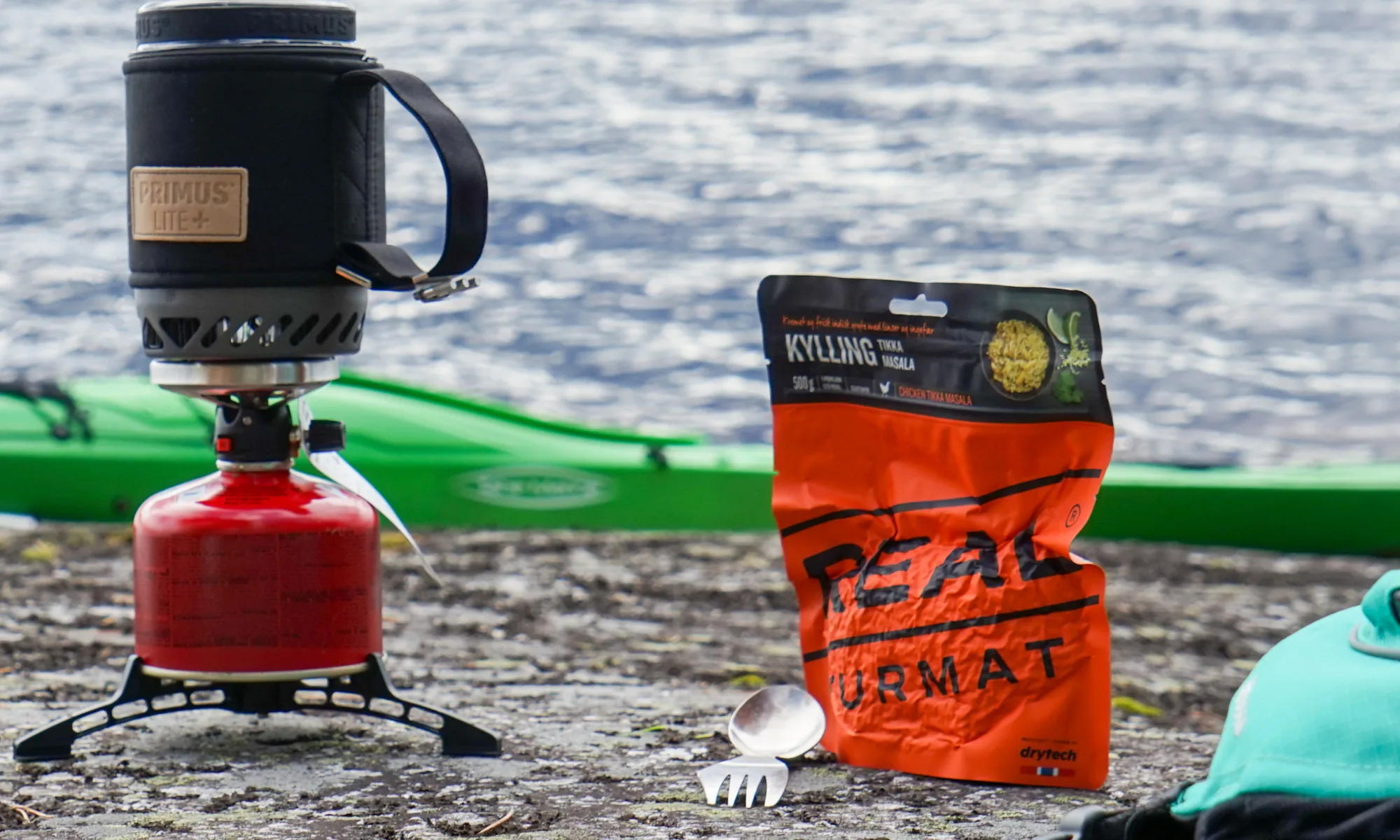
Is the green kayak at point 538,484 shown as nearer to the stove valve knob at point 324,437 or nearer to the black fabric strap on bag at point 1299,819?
the stove valve knob at point 324,437

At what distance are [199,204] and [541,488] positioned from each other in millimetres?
2439

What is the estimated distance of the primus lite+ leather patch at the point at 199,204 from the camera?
5.77 ft

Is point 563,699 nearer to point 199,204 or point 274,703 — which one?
point 274,703

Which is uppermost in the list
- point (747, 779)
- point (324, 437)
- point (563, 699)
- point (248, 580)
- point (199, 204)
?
point (199, 204)

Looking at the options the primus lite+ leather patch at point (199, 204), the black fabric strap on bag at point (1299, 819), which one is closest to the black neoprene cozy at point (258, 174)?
the primus lite+ leather patch at point (199, 204)

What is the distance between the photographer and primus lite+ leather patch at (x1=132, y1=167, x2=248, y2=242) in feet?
5.77

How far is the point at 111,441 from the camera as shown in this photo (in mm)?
4215

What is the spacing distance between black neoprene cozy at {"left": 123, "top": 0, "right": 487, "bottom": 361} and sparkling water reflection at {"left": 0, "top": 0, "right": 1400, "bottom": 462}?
15.1 ft

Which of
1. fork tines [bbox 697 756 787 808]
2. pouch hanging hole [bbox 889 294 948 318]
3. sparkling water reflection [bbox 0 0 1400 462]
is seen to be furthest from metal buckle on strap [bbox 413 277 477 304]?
sparkling water reflection [bbox 0 0 1400 462]

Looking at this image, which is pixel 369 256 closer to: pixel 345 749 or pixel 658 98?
pixel 345 749

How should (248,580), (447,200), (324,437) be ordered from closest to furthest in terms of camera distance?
1. (447,200)
2. (248,580)
3. (324,437)

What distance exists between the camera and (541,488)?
4164 mm

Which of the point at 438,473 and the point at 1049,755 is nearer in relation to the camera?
the point at 1049,755

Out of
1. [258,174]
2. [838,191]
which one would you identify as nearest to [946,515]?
[258,174]
